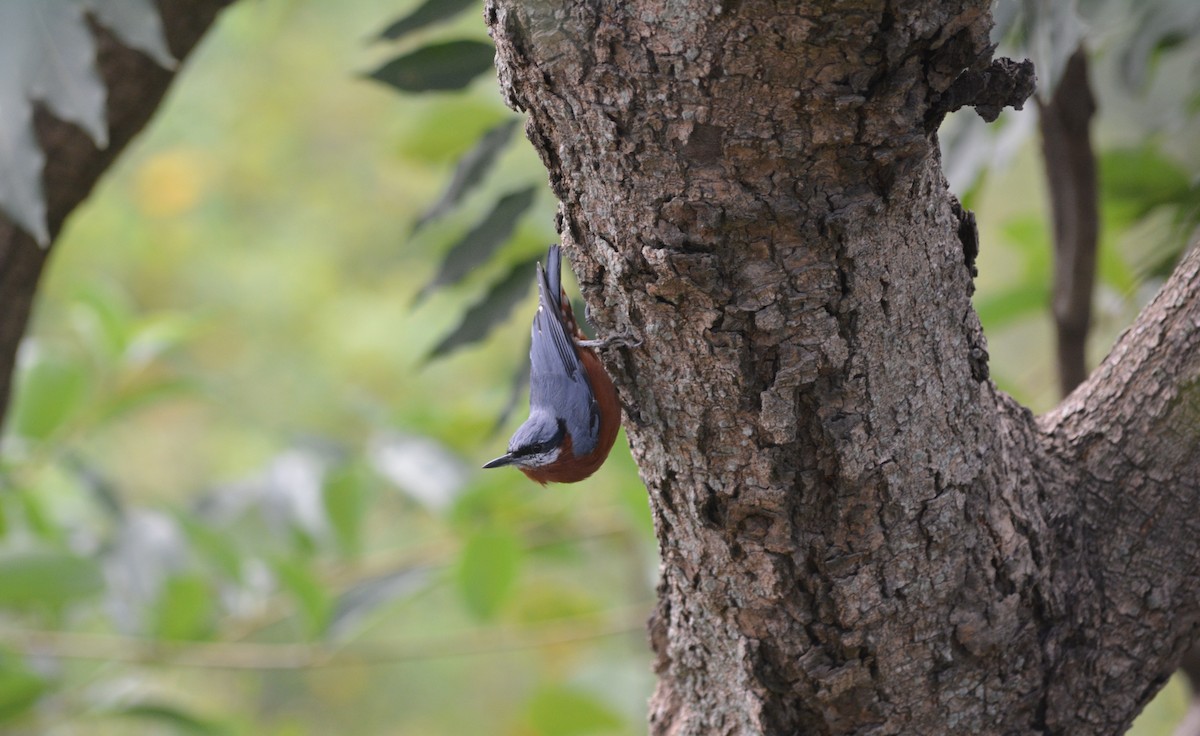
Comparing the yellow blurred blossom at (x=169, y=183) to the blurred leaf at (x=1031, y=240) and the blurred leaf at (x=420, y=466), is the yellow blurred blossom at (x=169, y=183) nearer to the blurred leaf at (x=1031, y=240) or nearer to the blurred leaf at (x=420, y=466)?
the blurred leaf at (x=420, y=466)

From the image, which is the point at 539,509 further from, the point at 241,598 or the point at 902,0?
the point at 902,0

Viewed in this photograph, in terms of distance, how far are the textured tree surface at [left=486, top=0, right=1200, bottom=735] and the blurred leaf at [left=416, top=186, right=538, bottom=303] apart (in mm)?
702

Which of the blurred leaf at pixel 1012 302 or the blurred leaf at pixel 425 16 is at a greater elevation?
the blurred leaf at pixel 425 16

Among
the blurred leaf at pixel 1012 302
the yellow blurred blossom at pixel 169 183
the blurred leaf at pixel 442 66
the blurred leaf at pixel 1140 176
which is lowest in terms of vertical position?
the blurred leaf at pixel 1012 302

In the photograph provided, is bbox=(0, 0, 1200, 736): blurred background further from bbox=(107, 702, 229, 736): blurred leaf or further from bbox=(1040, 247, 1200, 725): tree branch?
bbox=(1040, 247, 1200, 725): tree branch

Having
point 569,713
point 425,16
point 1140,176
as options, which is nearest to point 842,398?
point 425,16

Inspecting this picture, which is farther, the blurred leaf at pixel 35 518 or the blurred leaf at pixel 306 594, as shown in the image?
the blurred leaf at pixel 35 518

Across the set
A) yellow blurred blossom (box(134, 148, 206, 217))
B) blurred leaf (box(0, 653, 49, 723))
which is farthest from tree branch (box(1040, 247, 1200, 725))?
yellow blurred blossom (box(134, 148, 206, 217))

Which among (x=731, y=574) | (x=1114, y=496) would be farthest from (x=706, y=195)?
(x=1114, y=496)

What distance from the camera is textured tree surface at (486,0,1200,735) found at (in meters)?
0.87

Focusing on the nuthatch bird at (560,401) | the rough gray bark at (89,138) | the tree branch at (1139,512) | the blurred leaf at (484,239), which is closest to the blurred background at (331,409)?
the blurred leaf at (484,239)

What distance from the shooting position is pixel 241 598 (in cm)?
253

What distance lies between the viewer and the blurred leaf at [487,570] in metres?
2.12

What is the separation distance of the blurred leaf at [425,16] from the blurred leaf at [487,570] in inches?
39.9
